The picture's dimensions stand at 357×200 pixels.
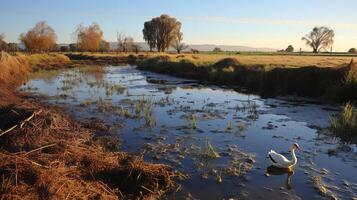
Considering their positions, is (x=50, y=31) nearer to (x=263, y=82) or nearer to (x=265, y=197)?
(x=263, y=82)

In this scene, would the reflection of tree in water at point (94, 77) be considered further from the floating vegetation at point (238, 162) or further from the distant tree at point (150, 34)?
the distant tree at point (150, 34)

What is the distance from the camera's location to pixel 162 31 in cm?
10700

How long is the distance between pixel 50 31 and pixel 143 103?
67.9 m

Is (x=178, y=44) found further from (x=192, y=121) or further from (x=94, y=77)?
(x=192, y=121)

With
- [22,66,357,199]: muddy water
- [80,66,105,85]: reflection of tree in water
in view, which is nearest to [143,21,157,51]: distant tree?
[80,66,105,85]: reflection of tree in water

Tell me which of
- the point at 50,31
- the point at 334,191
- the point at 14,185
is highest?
the point at 50,31

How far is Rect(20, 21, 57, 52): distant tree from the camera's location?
251 feet

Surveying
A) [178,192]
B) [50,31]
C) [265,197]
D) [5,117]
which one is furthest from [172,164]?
[50,31]

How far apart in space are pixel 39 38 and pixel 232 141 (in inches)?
2876

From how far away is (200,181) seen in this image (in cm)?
833

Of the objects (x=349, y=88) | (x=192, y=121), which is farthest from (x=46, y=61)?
(x=349, y=88)

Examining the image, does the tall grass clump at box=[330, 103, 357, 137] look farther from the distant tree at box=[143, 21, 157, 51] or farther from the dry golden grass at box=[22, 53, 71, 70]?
the distant tree at box=[143, 21, 157, 51]

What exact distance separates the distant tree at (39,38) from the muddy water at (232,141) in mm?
59898

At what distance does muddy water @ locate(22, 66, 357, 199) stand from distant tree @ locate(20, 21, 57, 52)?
5990cm
